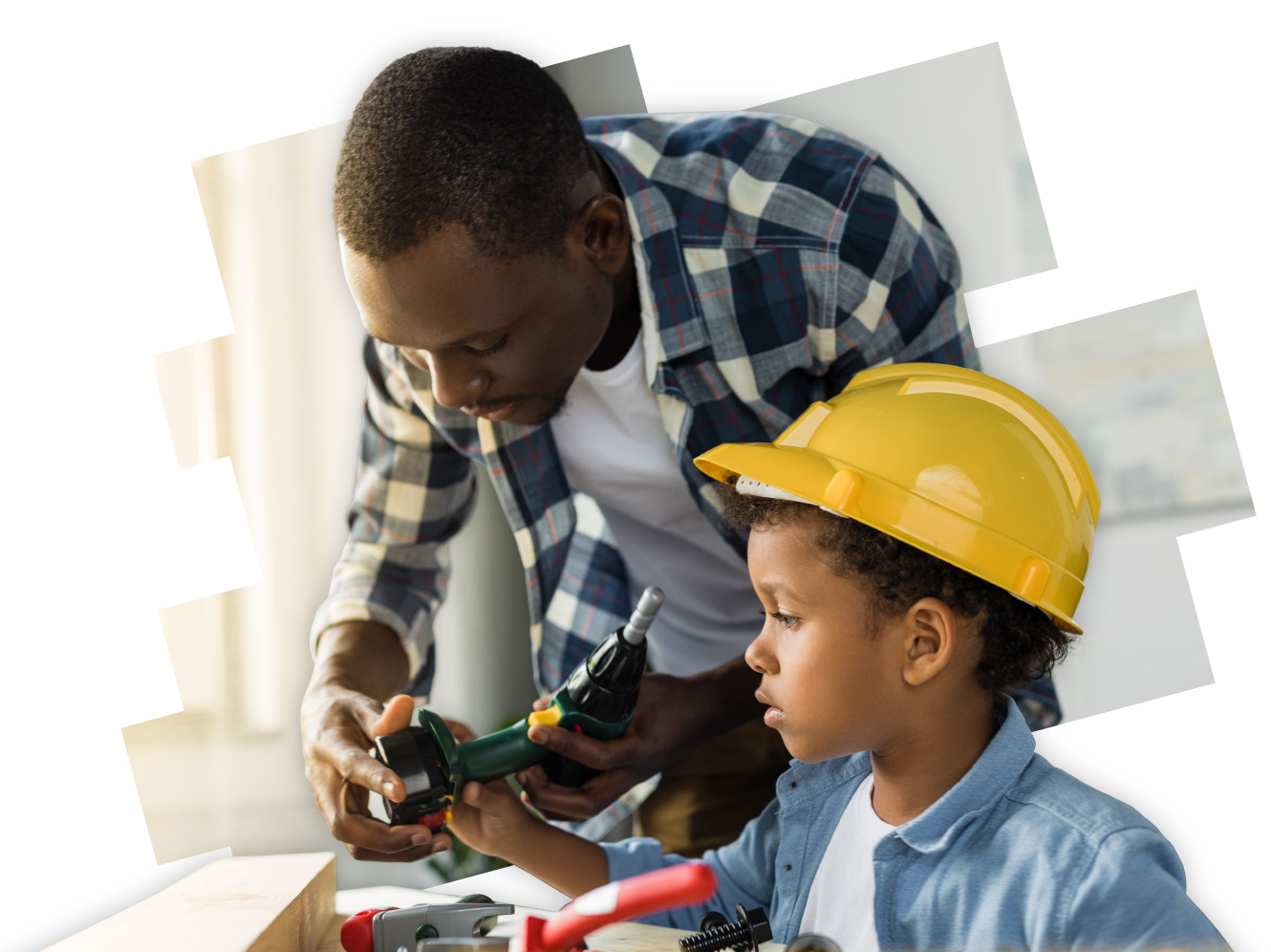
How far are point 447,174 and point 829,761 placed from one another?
2.17 feet

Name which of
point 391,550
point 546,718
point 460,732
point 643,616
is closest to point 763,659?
point 643,616

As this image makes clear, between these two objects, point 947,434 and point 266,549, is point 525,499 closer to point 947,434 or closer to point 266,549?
point 947,434

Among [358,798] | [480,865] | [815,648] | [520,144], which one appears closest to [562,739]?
[358,798]

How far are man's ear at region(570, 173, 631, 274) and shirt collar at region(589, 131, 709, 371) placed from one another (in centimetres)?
2

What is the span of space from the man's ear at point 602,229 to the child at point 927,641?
0.32 metres

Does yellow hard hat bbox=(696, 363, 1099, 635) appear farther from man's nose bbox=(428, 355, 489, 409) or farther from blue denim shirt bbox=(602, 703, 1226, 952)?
man's nose bbox=(428, 355, 489, 409)

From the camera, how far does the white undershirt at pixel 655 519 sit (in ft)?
3.94

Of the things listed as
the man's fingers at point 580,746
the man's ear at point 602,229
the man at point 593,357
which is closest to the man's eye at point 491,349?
the man at point 593,357

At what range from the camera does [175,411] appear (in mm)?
1703

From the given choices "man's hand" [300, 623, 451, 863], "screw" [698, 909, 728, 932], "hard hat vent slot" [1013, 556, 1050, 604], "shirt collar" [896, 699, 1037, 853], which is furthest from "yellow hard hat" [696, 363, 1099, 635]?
"man's hand" [300, 623, 451, 863]

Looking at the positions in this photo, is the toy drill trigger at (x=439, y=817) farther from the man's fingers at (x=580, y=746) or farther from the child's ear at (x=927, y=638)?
the child's ear at (x=927, y=638)

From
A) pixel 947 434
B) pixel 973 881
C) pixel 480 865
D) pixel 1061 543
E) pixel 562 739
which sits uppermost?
pixel 947 434

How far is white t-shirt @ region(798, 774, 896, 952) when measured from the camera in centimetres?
81

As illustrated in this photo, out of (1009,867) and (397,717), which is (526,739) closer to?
(397,717)
